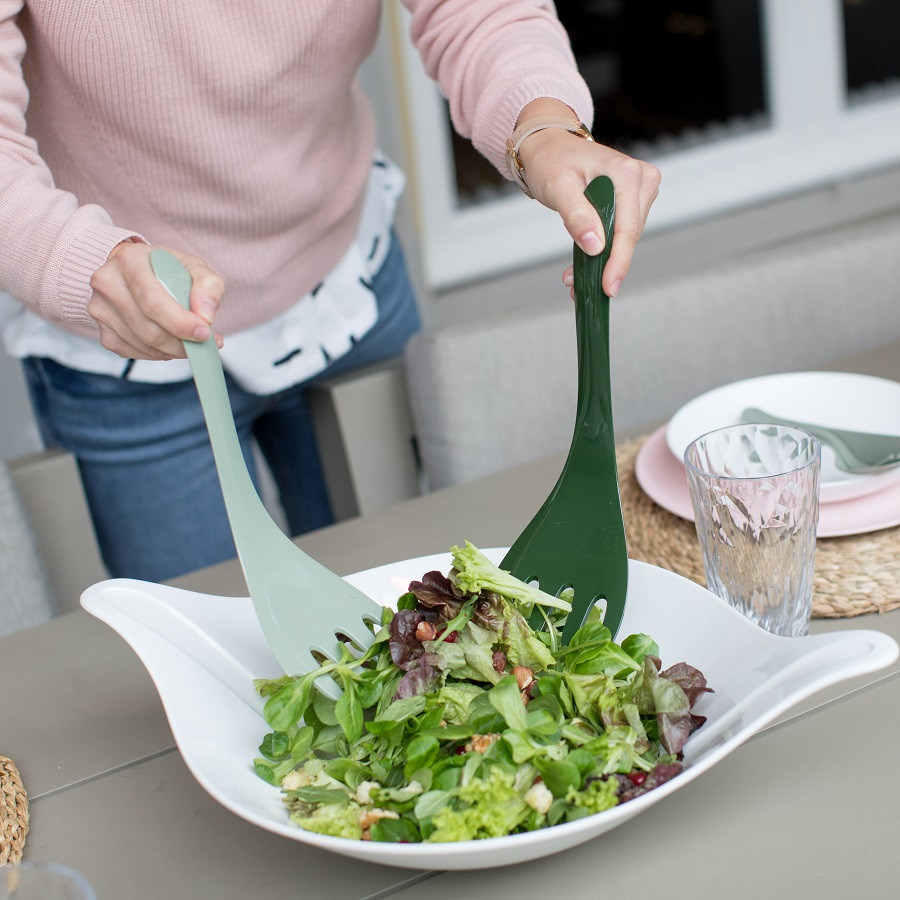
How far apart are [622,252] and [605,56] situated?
207 cm

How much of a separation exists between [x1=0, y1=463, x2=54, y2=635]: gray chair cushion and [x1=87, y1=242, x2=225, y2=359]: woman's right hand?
43 cm

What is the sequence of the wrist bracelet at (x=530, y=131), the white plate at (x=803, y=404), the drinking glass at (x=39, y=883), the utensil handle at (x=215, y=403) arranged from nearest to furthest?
the drinking glass at (x=39, y=883) < the utensil handle at (x=215, y=403) < the wrist bracelet at (x=530, y=131) < the white plate at (x=803, y=404)

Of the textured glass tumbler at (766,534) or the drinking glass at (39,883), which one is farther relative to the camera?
the textured glass tumbler at (766,534)

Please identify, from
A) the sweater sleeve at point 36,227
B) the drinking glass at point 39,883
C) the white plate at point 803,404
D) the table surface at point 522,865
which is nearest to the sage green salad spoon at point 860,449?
the white plate at point 803,404

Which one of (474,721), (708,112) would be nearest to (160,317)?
(474,721)

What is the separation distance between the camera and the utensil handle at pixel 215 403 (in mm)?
646

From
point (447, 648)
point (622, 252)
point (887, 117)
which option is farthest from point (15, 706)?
point (887, 117)

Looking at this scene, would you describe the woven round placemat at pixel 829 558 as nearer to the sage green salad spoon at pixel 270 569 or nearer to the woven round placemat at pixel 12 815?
the sage green salad spoon at pixel 270 569

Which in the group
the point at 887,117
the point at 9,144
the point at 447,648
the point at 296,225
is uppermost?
the point at 9,144

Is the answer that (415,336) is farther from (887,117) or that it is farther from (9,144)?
(887,117)

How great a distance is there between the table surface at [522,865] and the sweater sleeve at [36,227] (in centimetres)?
28

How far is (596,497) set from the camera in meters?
0.74

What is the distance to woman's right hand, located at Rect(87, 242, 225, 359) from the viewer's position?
65 centimetres

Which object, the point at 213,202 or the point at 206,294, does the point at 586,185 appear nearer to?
the point at 206,294
